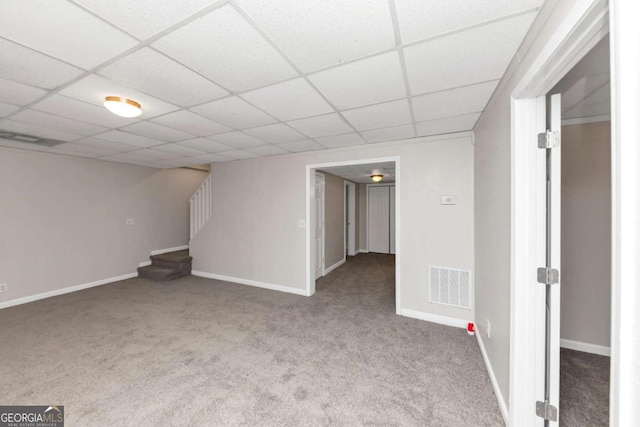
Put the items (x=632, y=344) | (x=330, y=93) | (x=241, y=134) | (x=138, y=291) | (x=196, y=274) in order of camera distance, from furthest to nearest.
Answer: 1. (x=196, y=274)
2. (x=138, y=291)
3. (x=241, y=134)
4. (x=330, y=93)
5. (x=632, y=344)

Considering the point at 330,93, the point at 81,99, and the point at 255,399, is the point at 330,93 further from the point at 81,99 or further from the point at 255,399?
the point at 255,399

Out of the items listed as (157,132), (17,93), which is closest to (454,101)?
(157,132)

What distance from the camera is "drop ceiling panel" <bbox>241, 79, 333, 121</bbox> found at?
1.95 m

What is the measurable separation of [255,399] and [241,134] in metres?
2.79

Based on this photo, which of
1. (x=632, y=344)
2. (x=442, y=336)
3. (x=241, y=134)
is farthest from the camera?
(x=241, y=134)

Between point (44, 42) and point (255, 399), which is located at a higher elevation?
point (44, 42)

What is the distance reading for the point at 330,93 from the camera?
2.05 m

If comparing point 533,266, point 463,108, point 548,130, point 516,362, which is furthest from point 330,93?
point 516,362

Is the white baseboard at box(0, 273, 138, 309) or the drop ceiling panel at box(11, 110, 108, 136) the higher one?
the drop ceiling panel at box(11, 110, 108, 136)

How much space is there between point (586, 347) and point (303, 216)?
12.0 feet

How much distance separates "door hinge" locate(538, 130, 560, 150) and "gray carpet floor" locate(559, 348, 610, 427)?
187 centimetres

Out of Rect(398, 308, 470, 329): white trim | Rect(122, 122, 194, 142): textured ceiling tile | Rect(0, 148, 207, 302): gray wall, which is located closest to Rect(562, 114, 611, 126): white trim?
Rect(398, 308, 470, 329): white trim

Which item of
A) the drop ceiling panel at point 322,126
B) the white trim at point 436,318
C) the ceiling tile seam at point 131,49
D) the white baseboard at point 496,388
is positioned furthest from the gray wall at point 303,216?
the ceiling tile seam at point 131,49

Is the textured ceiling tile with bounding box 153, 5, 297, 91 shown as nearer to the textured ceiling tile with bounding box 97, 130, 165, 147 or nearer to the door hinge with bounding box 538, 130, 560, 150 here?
the door hinge with bounding box 538, 130, 560, 150
